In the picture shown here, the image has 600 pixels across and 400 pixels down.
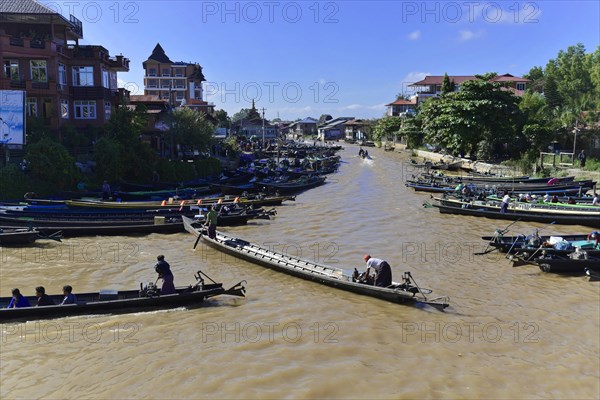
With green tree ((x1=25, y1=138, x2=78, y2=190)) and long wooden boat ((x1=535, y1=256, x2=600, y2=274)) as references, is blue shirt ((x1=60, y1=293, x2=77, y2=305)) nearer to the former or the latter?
long wooden boat ((x1=535, y1=256, x2=600, y2=274))

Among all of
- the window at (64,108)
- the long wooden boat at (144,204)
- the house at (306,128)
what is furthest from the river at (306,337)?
the house at (306,128)

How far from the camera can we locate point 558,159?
154 ft

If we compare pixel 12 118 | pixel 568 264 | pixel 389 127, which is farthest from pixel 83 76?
pixel 389 127

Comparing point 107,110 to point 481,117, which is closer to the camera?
point 107,110

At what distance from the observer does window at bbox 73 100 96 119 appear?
3797 cm

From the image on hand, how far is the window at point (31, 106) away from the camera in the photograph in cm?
3462

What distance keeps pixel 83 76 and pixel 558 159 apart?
143ft

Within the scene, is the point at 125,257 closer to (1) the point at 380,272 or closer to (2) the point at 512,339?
(1) the point at 380,272

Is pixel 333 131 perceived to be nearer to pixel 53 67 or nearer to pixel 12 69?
pixel 53 67

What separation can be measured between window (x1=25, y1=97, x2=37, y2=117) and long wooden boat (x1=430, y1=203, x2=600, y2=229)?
95.5ft

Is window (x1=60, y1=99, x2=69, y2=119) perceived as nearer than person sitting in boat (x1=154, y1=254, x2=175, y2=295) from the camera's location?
No

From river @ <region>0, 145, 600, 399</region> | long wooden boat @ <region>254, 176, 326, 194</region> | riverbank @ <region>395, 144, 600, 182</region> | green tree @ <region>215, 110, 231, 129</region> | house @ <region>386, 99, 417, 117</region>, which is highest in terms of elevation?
house @ <region>386, 99, 417, 117</region>

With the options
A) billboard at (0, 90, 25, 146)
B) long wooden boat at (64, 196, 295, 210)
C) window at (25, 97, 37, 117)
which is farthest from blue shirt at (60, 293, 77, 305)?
window at (25, 97, 37, 117)

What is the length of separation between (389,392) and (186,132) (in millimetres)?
37638
